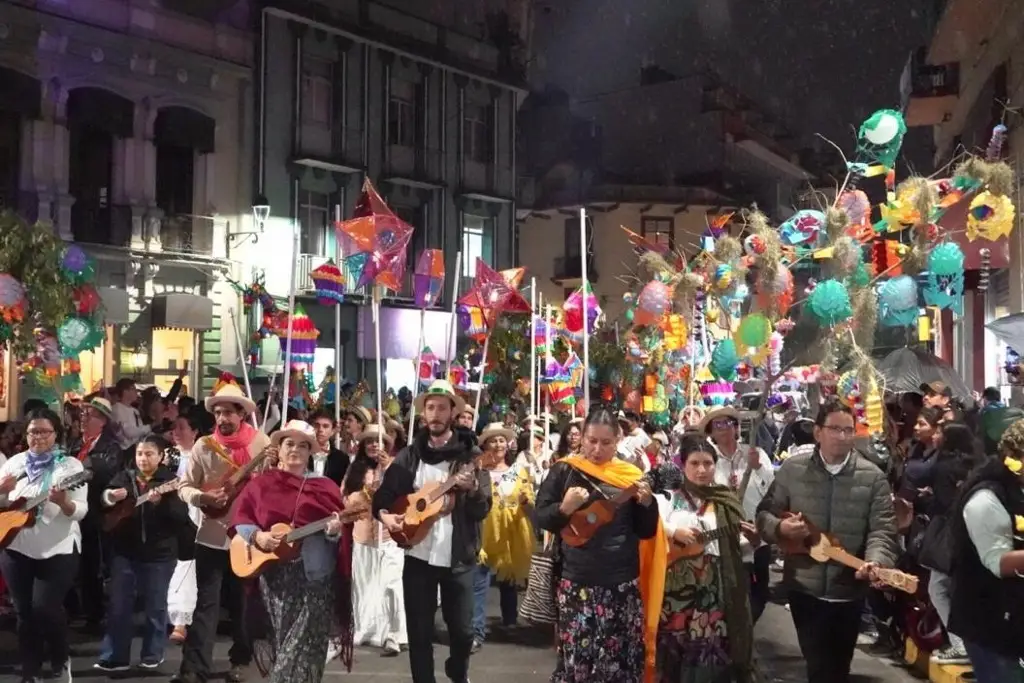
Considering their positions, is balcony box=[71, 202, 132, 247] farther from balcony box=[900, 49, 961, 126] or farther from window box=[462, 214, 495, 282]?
balcony box=[900, 49, 961, 126]

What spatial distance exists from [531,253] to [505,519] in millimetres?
33358

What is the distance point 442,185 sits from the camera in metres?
31.2

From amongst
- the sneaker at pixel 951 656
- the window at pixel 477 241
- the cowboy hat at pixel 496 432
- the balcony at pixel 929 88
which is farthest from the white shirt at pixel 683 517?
the window at pixel 477 241

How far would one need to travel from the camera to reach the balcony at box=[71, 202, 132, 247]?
22.2 metres

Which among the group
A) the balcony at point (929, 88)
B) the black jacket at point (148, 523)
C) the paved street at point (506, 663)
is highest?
the balcony at point (929, 88)

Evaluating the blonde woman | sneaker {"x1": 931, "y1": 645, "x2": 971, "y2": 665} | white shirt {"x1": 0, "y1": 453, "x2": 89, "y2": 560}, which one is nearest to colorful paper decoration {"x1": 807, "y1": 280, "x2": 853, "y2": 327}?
the blonde woman

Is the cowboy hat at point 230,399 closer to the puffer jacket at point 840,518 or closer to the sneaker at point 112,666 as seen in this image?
the sneaker at point 112,666

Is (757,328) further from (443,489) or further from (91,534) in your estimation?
(91,534)

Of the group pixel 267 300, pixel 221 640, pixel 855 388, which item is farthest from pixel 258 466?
pixel 267 300

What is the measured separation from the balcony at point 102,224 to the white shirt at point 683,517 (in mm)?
18781

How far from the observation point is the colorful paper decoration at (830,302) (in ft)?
33.6

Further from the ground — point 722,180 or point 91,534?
point 722,180

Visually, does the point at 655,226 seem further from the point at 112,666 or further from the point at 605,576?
the point at 605,576

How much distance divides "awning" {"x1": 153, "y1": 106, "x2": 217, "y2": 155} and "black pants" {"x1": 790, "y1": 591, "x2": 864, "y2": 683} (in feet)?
69.5
